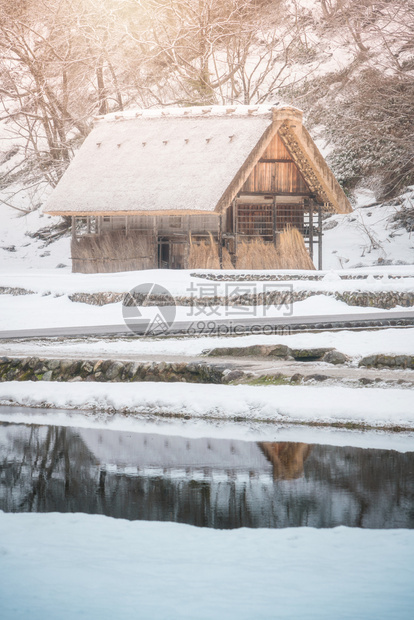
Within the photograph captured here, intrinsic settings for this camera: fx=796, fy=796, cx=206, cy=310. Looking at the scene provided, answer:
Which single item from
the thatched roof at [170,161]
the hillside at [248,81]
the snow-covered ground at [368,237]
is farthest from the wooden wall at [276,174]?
the hillside at [248,81]

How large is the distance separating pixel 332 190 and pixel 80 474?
22724mm

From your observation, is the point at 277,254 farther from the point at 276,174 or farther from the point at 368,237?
the point at 368,237

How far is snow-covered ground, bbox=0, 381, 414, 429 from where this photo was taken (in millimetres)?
10188

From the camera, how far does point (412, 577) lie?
5.27m

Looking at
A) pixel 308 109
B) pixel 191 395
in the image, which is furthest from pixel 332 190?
pixel 191 395

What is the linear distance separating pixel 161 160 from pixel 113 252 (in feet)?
12.7

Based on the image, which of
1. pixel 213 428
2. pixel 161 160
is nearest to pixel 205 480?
pixel 213 428

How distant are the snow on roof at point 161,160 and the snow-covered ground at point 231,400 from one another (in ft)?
46.5

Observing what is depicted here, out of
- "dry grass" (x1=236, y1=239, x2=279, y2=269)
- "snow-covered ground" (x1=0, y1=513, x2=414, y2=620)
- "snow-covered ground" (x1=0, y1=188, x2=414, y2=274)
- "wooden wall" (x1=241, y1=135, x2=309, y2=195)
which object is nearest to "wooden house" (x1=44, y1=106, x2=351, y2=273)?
"wooden wall" (x1=241, y1=135, x2=309, y2=195)

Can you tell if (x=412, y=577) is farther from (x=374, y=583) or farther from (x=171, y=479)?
(x=171, y=479)

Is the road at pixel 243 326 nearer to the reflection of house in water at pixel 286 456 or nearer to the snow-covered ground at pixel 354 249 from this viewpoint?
the reflection of house in water at pixel 286 456

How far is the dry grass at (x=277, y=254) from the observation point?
2862cm

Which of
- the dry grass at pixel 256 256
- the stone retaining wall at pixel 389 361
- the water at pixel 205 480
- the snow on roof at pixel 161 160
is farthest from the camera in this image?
the dry grass at pixel 256 256

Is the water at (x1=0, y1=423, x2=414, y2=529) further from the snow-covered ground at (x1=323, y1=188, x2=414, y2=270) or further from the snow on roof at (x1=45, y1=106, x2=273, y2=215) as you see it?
the snow-covered ground at (x1=323, y1=188, x2=414, y2=270)
